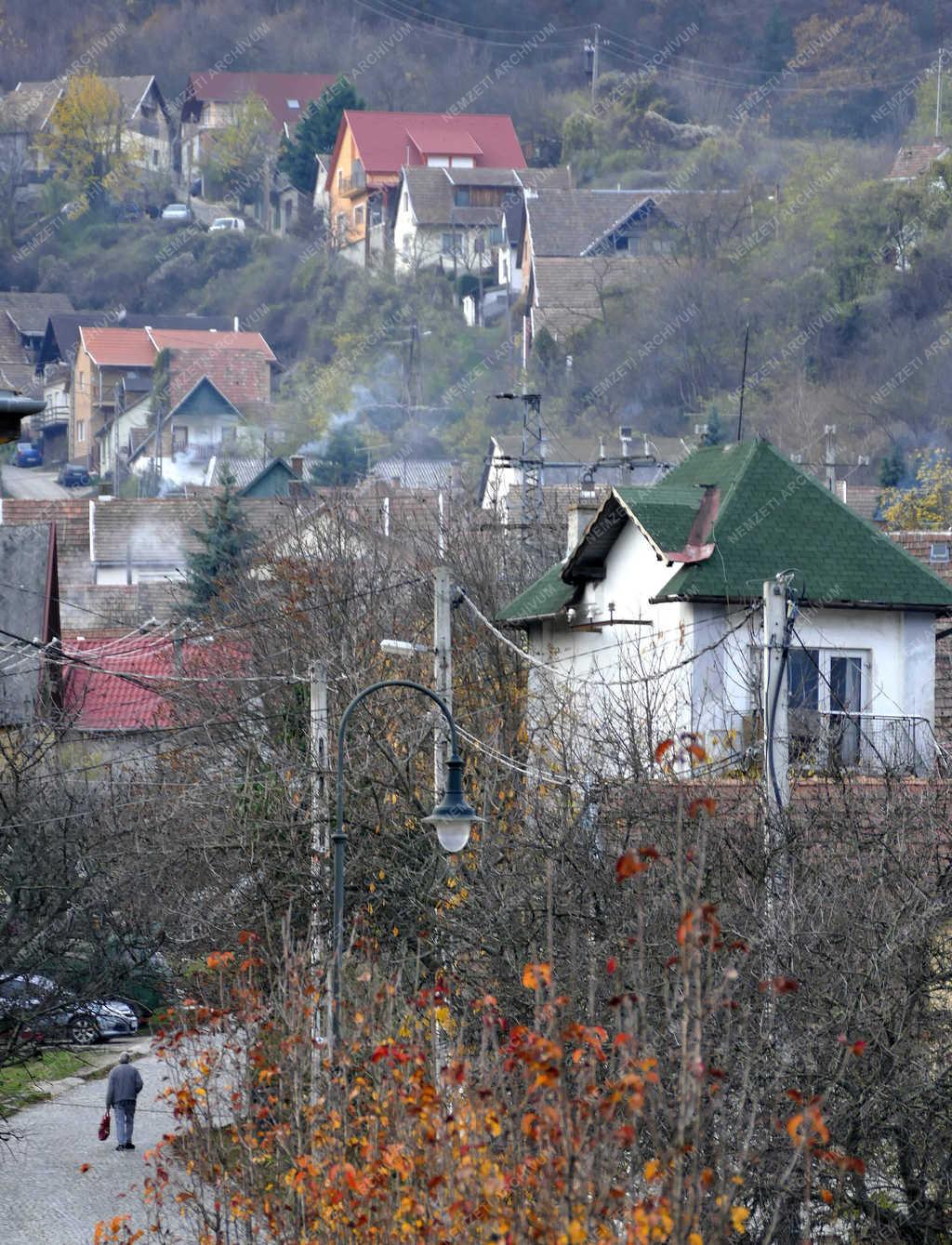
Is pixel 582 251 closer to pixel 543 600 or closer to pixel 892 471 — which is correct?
pixel 892 471

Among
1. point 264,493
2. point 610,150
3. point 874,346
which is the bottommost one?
point 264,493

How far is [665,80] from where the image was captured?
18075 cm

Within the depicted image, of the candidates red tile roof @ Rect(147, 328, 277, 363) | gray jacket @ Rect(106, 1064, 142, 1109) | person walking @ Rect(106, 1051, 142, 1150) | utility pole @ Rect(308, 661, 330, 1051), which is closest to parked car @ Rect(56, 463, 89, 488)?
red tile roof @ Rect(147, 328, 277, 363)

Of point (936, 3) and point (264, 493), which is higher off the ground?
point (936, 3)

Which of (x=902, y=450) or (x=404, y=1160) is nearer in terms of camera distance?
(x=404, y=1160)

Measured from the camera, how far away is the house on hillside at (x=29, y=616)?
34656mm

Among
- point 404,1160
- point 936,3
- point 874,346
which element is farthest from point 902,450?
point 936,3

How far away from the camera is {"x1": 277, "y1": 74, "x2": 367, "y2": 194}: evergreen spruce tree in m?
153

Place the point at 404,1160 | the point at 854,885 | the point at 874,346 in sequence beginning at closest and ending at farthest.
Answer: the point at 404,1160, the point at 854,885, the point at 874,346

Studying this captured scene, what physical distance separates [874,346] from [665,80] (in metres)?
96.1

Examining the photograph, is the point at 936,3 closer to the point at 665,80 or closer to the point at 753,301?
the point at 665,80

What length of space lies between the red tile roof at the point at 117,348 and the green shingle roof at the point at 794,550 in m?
93.6

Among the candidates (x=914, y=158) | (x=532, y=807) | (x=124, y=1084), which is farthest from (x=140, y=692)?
(x=914, y=158)

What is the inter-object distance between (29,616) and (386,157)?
11297cm
